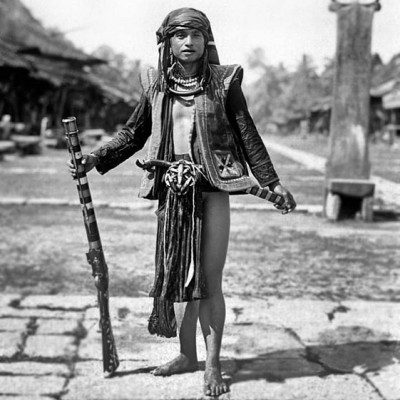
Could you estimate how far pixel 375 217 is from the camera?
806 centimetres

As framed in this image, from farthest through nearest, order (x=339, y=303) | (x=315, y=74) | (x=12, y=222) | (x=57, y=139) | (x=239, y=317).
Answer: (x=315, y=74)
(x=57, y=139)
(x=12, y=222)
(x=339, y=303)
(x=239, y=317)

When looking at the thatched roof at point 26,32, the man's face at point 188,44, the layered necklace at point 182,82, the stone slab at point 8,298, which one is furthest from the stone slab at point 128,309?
the thatched roof at point 26,32

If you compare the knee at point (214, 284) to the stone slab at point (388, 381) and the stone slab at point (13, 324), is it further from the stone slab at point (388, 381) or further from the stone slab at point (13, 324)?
the stone slab at point (13, 324)

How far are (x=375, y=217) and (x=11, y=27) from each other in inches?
736

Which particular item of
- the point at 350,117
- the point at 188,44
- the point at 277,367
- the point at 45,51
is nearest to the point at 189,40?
the point at 188,44

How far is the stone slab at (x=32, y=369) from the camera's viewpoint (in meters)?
2.94

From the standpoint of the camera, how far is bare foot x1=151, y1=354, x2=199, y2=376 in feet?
7.91

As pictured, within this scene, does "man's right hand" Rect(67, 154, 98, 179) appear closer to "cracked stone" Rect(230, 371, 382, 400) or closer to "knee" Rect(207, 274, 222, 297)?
"knee" Rect(207, 274, 222, 297)

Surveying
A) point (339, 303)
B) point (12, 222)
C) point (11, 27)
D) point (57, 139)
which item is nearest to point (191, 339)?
point (339, 303)

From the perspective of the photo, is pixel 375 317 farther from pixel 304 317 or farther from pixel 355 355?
pixel 355 355

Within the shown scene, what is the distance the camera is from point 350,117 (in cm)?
760

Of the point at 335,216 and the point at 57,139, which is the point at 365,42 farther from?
the point at 57,139

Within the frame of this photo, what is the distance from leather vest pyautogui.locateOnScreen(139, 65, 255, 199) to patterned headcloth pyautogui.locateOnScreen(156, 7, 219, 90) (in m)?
0.06

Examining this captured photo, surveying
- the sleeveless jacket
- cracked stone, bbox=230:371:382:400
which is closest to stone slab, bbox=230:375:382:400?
cracked stone, bbox=230:371:382:400
